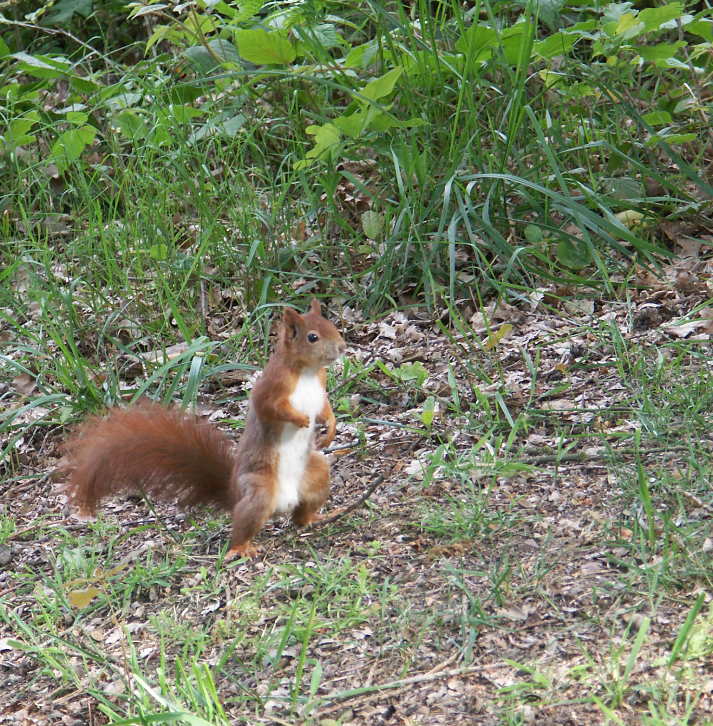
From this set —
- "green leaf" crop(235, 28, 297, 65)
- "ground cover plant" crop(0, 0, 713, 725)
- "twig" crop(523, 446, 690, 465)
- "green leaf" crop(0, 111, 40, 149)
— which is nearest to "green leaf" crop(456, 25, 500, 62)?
"ground cover plant" crop(0, 0, 713, 725)

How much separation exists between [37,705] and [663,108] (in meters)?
3.73

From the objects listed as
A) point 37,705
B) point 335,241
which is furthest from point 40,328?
point 37,705

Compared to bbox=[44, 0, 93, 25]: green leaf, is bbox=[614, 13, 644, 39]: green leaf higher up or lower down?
higher up

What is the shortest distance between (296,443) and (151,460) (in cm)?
42

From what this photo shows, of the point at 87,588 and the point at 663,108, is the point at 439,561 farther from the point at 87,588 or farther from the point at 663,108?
the point at 663,108

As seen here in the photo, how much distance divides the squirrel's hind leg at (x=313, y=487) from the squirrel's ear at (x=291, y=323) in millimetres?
381

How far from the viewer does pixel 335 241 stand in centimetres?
490

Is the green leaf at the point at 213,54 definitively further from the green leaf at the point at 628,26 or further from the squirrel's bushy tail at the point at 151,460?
the squirrel's bushy tail at the point at 151,460

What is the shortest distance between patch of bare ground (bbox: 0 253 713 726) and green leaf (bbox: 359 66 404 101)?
968 mm

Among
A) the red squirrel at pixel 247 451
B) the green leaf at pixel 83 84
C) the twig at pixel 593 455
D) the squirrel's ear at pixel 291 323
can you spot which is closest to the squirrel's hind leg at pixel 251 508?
the red squirrel at pixel 247 451

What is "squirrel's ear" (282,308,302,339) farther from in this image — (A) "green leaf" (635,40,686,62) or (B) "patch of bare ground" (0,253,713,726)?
(A) "green leaf" (635,40,686,62)

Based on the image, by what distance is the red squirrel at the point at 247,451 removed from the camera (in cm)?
293

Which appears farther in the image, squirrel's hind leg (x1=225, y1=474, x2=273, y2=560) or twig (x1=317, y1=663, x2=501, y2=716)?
squirrel's hind leg (x1=225, y1=474, x2=273, y2=560)

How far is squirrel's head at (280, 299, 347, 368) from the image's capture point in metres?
2.91
